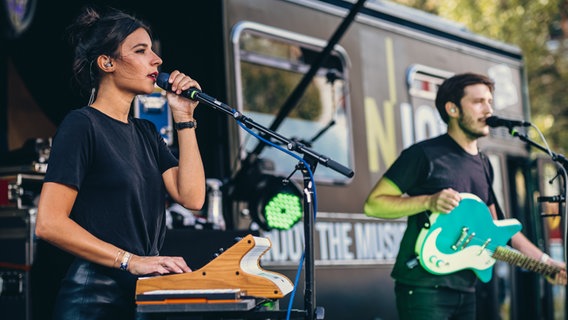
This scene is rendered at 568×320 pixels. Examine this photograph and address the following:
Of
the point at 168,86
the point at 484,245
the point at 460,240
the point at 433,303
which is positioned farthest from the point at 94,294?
the point at 484,245

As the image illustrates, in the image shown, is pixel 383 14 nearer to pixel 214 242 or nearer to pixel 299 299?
pixel 299 299

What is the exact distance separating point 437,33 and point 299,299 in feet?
11.1

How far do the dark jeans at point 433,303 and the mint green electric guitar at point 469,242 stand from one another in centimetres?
12

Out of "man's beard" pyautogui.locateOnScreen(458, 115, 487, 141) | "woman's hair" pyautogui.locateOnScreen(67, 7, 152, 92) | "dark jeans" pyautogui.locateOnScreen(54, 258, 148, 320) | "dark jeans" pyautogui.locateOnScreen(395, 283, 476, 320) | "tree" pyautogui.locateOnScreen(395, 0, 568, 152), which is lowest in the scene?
"dark jeans" pyautogui.locateOnScreen(395, 283, 476, 320)

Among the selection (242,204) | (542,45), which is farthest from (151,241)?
(542,45)

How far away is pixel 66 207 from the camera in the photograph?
9.33 feet

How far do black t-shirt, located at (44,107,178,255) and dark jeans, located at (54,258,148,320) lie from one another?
0.36ft

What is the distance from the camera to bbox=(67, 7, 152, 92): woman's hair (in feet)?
10.5

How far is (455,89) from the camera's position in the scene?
16.1 feet

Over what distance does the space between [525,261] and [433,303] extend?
3.00 feet

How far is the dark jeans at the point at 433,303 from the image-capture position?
14.1ft

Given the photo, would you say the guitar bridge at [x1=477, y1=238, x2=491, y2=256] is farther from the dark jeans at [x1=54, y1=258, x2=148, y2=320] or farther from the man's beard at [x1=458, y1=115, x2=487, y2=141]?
the dark jeans at [x1=54, y1=258, x2=148, y2=320]

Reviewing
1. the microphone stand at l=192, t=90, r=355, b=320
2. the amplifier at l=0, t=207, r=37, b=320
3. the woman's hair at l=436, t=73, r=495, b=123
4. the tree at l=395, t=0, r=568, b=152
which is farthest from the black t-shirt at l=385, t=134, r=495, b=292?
the tree at l=395, t=0, r=568, b=152

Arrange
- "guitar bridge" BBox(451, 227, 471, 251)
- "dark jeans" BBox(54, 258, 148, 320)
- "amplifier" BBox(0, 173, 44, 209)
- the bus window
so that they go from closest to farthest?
"dark jeans" BBox(54, 258, 148, 320), "guitar bridge" BBox(451, 227, 471, 251), "amplifier" BBox(0, 173, 44, 209), the bus window
